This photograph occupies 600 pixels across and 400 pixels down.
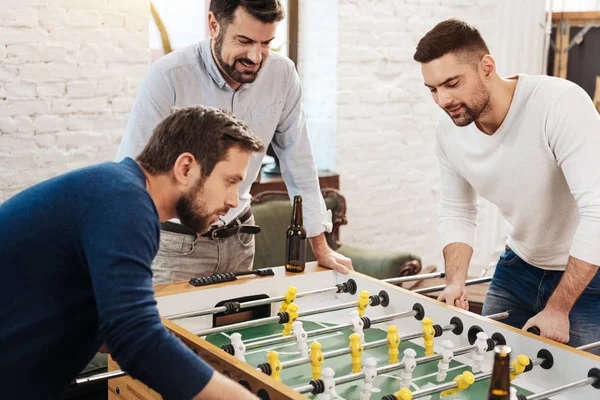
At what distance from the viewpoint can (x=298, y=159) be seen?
2.71 metres

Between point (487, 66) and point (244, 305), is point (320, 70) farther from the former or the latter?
point (244, 305)

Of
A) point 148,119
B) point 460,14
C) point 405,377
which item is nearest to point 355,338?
point 405,377

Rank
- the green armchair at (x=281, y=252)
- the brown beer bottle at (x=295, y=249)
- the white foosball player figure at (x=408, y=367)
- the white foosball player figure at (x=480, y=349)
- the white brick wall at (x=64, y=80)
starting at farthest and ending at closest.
Result: the green armchair at (x=281, y=252)
the white brick wall at (x=64, y=80)
the brown beer bottle at (x=295, y=249)
the white foosball player figure at (x=480, y=349)
the white foosball player figure at (x=408, y=367)

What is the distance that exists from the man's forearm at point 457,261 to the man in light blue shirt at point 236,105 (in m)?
0.33

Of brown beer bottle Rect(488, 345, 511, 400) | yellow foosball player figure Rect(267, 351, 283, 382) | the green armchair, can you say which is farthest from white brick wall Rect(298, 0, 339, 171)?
brown beer bottle Rect(488, 345, 511, 400)

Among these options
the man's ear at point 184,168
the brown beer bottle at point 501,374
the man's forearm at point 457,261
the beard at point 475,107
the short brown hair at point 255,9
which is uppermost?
the short brown hair at point 255,9

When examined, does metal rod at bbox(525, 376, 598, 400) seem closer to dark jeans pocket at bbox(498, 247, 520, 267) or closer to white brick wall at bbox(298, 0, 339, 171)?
dark jeans pocket at bbox(498, 247, 520, 267)

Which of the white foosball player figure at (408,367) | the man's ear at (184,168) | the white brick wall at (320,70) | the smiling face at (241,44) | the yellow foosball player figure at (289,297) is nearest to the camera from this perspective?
the man's ear at (184,168)

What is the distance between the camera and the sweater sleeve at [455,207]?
2.52 metres

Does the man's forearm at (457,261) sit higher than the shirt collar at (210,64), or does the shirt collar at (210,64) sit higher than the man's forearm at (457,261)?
the shirt collar at (210,64)

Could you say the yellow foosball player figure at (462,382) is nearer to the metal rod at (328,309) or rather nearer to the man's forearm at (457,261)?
the metal rod at (328,309)

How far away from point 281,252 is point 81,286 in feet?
8.69

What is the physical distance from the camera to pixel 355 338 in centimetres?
182

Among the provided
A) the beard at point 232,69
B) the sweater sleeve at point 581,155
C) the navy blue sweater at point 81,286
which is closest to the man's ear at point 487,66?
the sweater sleeve at point 581,155
